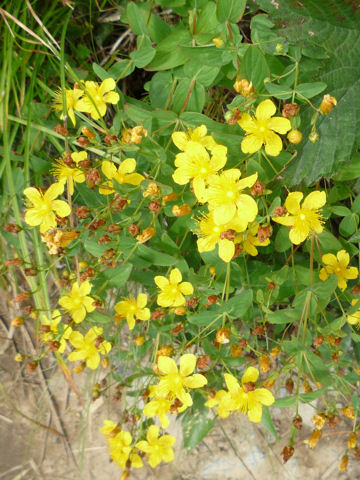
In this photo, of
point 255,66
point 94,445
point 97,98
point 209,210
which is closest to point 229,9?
point 255,66

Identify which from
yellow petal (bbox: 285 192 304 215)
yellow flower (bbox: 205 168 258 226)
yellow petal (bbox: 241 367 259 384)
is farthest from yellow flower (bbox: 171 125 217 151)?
yellow petal (bbox: 241 367 259 384)

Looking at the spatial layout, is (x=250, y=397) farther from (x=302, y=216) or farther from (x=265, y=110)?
(x=265, y=110)

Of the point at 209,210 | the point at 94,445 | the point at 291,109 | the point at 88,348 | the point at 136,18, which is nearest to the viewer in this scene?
the point at 291,109

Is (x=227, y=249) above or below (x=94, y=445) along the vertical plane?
above

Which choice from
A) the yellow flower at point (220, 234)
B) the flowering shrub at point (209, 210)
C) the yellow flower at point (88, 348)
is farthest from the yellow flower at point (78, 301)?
the yellow flower at point (220, 234)

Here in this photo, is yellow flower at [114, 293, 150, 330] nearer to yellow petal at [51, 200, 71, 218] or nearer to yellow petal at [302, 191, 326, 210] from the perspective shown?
yellow petal at [51, 200, 71, 218]

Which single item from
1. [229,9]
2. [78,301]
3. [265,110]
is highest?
[229,9]

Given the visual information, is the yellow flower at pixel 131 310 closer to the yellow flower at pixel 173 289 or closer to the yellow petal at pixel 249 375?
the yellow flower at pixel 173 289

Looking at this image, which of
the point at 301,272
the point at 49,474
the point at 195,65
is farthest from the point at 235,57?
the point at 49,474
